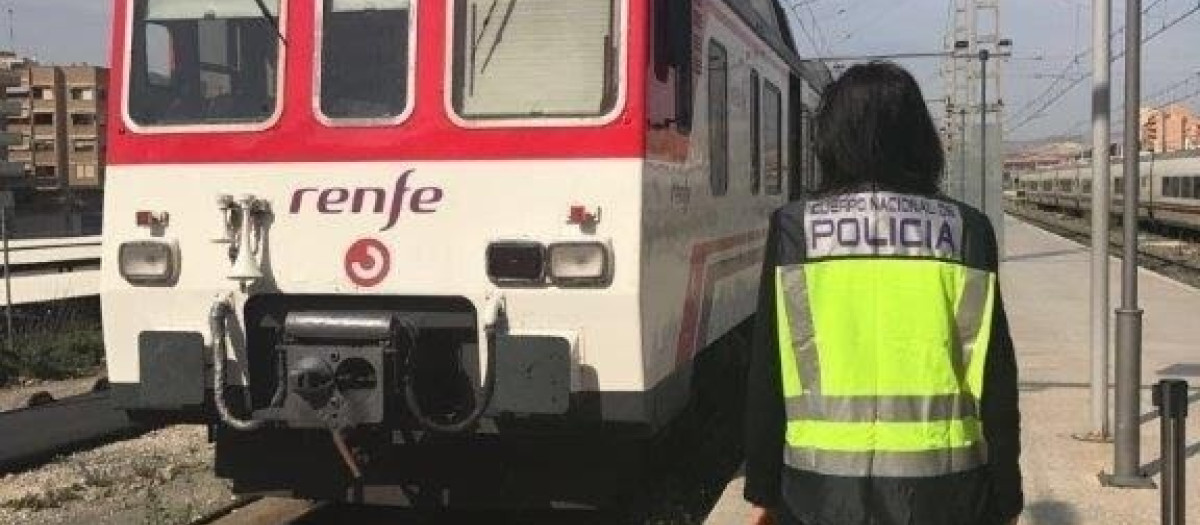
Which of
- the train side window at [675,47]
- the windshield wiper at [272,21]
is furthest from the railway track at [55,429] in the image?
the train side window at [675,47]

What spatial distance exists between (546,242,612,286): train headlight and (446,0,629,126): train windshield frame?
513 mm

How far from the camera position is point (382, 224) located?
537cm

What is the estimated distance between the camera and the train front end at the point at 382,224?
16.9 feet

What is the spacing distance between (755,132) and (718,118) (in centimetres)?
141

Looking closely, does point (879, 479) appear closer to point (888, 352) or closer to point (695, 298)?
point (888, 352)

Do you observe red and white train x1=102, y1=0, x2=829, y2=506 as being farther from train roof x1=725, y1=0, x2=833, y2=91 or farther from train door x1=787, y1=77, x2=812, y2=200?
train door x1=787, y1=77, x2=812, y2=200

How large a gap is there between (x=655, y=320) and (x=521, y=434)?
0.71 metres

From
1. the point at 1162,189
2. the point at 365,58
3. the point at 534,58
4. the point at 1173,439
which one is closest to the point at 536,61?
the point at 534,58

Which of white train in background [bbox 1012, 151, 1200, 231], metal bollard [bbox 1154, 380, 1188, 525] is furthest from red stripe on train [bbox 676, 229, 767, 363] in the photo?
white train in background [bbox 1012, 151, 1200, 231]

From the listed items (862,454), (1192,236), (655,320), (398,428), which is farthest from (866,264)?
(1192,236)

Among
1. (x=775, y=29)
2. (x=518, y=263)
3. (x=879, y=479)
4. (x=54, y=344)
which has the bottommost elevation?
(x=54, y=344)

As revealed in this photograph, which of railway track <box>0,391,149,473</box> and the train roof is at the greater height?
the train roof

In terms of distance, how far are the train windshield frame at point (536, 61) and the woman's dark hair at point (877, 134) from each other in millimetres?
2585

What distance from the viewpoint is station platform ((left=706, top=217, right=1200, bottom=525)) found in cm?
617
